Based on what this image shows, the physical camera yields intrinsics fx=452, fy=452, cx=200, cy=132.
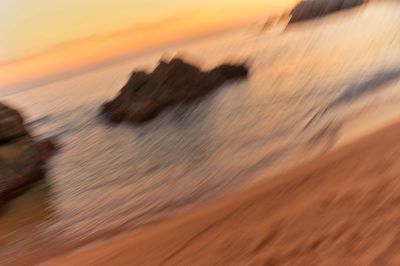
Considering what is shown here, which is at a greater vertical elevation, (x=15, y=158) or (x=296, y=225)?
(x=15, y=158)

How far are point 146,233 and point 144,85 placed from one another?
599cm

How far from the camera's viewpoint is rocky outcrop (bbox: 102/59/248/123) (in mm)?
8922

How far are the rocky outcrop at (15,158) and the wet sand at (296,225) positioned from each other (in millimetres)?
2515

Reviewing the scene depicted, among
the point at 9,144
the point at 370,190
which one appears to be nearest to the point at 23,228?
the point at 9,144

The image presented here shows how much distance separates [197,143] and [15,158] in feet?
7.82

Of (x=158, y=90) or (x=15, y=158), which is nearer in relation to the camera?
(x=15, y=158)

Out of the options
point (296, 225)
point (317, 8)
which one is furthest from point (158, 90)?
point (317, 8)

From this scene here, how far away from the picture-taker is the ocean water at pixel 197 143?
4.08 meters

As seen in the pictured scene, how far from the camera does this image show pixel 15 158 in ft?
19.1

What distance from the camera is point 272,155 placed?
4.68m

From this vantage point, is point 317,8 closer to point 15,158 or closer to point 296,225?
point 15,158

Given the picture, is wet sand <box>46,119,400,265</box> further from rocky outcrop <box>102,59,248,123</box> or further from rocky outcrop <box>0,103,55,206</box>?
rocky outcrop <box>102,59,248,123</box>

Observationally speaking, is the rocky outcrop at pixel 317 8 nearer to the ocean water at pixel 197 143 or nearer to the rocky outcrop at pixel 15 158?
the ocean water at pixel 197 143

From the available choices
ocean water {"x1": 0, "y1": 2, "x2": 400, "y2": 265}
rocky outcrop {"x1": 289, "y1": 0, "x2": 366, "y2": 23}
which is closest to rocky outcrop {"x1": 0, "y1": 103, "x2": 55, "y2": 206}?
ocean water {"x1": 0, "y1": 2, "x2": 400, "y2": 265}
